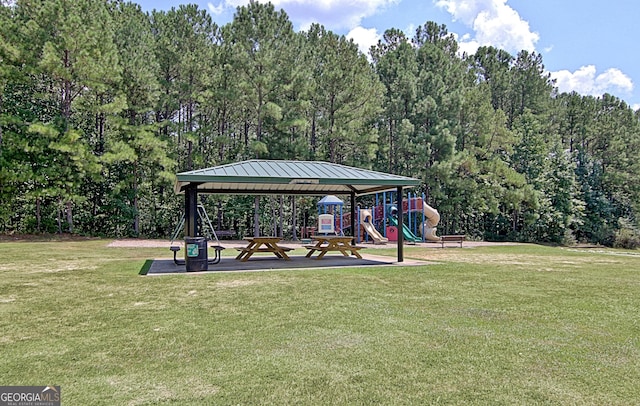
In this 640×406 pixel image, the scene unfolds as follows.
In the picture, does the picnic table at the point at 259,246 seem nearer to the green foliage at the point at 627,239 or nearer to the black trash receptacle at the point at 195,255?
the black trash receptacle at the point at 195,255

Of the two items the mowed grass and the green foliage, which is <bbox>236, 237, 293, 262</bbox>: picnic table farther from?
the green foliage

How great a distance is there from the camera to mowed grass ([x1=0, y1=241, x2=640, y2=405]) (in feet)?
10.8

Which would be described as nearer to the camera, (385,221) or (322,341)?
(322,341)

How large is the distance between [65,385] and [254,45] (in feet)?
72.4

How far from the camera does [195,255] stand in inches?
386

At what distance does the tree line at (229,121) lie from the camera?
2059 centimetres

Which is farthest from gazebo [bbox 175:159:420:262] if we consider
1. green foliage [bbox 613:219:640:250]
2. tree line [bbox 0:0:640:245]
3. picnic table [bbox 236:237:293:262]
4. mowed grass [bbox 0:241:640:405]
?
green foliage [bbox 613:219:640:250]

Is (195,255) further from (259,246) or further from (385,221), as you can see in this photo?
(385,221)

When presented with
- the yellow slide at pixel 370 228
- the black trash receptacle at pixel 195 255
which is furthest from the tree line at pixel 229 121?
the black trash receptacle at pixel 195 255

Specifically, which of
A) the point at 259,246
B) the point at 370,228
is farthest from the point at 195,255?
the point at 370,228

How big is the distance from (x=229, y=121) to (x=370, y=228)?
10.8 metres

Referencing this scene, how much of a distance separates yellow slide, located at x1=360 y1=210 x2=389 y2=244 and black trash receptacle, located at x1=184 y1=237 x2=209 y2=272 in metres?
12.6

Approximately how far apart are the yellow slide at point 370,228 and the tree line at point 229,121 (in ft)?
11.1

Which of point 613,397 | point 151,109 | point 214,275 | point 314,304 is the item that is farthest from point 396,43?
point 613,397
